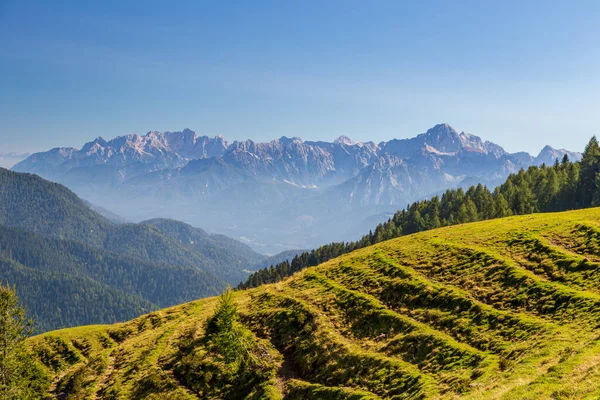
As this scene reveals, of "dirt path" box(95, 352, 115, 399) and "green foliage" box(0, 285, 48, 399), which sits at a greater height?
"green foliage" box(0, 285, 48, 399)

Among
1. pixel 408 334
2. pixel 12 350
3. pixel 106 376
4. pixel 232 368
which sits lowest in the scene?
pixel 106 376

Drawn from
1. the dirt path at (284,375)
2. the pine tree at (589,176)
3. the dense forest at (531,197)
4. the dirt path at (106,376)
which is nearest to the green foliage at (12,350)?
the dirt path at (106,376)

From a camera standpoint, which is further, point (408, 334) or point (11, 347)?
point (11, 347)

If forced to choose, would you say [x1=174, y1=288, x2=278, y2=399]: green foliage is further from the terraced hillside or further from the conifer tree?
the conifer tree

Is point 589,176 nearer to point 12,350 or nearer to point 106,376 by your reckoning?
point 106,376

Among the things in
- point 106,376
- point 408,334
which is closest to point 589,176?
point 408,334

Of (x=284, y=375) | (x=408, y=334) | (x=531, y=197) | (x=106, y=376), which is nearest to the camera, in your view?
(x=408, y=334)

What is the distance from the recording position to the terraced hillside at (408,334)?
92.2 feet

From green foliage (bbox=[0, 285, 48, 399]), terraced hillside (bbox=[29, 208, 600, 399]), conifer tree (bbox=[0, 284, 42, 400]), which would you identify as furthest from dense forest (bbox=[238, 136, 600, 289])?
conifer tree (bbox=[0, 284, 42, 400])

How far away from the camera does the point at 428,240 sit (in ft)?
196

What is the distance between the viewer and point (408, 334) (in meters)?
36.6

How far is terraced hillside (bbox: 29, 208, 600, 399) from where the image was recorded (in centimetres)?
2809

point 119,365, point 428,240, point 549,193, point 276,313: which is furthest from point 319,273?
point 549,193

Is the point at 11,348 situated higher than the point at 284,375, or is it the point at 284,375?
the point at 11,348
